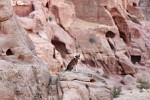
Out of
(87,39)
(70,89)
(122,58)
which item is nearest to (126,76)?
(122,58)

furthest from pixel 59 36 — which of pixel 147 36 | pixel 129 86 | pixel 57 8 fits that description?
pixel 147 36

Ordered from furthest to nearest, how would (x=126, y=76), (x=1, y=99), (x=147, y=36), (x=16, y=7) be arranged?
(x=147, y=36) → (x=126, y=76) → (x=16, y=7) → (x=1, y=99)

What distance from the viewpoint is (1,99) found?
883cm

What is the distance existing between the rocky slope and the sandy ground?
3.29 ft

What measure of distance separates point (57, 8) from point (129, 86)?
7008 mm

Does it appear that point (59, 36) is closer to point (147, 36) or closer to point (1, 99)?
point (147, 36)

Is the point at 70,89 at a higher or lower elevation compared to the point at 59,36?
higher

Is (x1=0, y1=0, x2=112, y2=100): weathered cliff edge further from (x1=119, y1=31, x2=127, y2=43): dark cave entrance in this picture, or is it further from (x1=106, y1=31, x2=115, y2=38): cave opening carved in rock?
(x1=119, y1=31, x2=127, y2=43): dark cave entrance

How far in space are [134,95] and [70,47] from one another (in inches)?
204

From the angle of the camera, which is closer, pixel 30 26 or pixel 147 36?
pixel 30 26

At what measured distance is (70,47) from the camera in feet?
78.6

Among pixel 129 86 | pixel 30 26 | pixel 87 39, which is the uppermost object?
pixel 30 26

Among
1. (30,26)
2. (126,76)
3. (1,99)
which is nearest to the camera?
(1,99)

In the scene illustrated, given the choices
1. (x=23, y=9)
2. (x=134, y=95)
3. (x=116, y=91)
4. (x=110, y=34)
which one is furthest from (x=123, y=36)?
(x=23, y=9)
